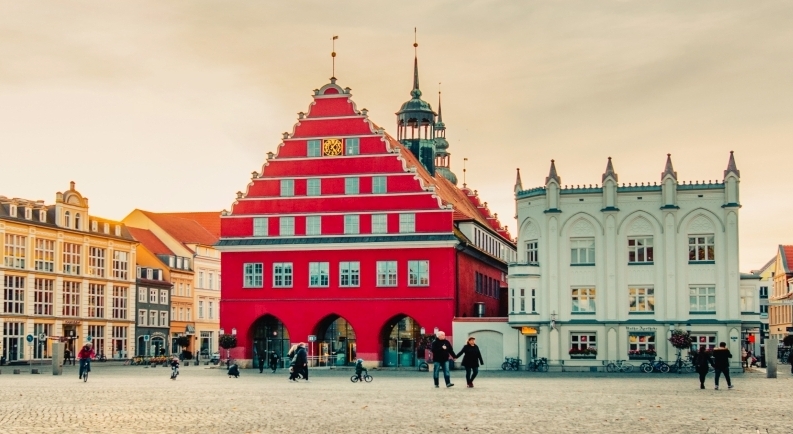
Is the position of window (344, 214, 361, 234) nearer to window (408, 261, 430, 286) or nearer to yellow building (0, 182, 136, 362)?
window (408, 261, 430, 286)

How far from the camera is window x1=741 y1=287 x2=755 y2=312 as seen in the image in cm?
7381

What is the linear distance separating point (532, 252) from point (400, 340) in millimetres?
12449

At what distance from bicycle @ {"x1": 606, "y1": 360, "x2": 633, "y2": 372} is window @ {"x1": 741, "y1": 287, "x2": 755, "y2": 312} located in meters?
7.86

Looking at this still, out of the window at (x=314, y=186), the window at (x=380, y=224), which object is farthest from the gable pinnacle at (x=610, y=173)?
the window at (x=314, y=186)

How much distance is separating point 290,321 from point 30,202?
102ft

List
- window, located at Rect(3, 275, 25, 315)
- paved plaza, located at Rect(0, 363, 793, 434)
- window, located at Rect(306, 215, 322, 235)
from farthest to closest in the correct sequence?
window, located at Rect(3, 275, 25, 315) < window, located at Rect(306, 215, 322, 235) < paved plaza, located at Rect(0, 363, 793, 434)

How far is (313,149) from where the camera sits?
3317 inches

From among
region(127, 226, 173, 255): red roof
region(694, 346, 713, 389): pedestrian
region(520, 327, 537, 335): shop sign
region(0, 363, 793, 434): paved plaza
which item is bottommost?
region(0, 363, 793, 434): paved plaza

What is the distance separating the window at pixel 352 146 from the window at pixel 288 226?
618 centimetres

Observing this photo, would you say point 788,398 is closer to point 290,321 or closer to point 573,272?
point 573,272

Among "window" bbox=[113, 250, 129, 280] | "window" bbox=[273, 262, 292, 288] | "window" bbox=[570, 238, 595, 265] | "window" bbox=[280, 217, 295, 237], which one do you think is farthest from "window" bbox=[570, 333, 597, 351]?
"window" bbox=[113, 250, 129, 280]

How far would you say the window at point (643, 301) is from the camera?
2908 inches

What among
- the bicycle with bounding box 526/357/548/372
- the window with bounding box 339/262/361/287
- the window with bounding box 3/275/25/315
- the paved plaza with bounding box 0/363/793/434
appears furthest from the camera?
the window with bounding box 3/275/25/315

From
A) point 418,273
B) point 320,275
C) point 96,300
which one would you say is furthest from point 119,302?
point 418,273
